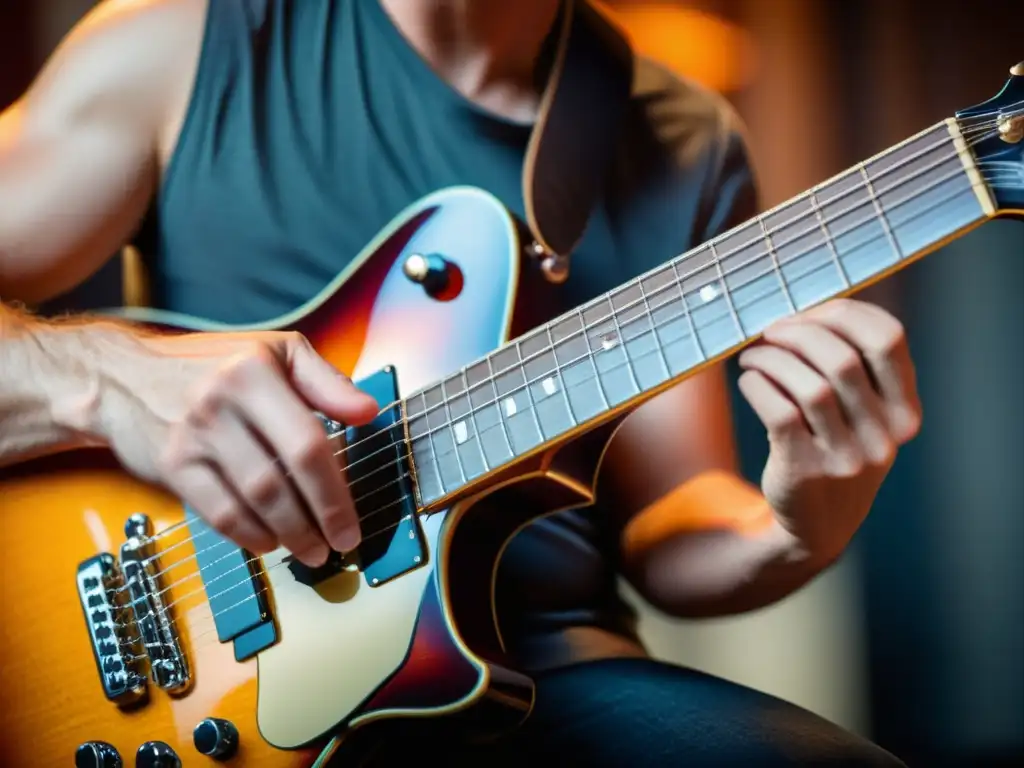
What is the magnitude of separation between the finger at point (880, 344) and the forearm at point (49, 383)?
0.45 m

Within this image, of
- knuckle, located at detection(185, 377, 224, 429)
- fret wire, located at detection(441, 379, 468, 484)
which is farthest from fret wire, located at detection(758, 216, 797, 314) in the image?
knuckle, located at detection(185, 377, 224, 429)

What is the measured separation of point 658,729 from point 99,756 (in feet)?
1.23

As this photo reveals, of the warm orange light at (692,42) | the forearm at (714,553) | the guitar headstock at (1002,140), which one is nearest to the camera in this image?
the guitar headstock at (1002,140)

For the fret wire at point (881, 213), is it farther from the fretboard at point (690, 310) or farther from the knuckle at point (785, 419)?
the knuckle at point (785, 419)

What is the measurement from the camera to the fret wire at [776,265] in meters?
0.49

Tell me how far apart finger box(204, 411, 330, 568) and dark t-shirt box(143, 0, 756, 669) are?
210 millimetres

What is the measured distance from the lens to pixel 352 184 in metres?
0.75

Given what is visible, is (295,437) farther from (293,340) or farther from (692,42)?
(692,42)

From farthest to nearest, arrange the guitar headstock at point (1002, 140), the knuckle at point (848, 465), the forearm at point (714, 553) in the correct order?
the forearm at point (714, 553)
the knuckle at point (848, 465)
the guitar headstock at point (1002, 140)

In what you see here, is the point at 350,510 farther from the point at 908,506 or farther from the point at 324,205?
the point at 908,506

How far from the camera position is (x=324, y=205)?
74 centimetres

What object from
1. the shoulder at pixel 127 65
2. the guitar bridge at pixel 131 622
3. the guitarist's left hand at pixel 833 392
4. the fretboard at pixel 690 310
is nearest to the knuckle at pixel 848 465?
the guitarist's left hand at pixel 833 392

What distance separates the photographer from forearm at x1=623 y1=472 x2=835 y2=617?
69 cm

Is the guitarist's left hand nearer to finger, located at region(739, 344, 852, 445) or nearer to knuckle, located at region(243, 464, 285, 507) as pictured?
finger, located at region(739, 344, 852, 445)
